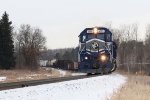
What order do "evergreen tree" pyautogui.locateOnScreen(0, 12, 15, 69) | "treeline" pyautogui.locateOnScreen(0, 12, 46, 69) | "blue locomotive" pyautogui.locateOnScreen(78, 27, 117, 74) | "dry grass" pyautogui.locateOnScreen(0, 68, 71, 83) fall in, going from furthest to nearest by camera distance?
"treeline" pyautogui.locateOnScreen(0, 12, 46, 69) < "evergreen tree" pyautogui.locateOnScreen(0, 12, 15, 69) < "dry grass" pyautogui.locateOnScreen(0, 68, 71, 83) < "blue locomotive" pyautogui.locateOnScreen(78, 27, 117, 74)

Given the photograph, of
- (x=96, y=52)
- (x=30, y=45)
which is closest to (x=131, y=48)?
(x=30, y=45)

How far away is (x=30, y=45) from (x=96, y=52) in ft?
259

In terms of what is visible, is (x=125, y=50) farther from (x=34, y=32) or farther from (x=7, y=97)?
(x=7, y=97)

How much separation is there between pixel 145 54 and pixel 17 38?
1684 inches

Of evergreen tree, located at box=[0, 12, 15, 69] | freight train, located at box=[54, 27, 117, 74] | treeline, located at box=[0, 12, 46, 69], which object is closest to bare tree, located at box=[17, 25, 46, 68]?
treeline, located at box=[0, 12, 46, 69]

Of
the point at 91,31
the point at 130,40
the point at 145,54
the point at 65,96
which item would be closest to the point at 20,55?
the point at 130,40

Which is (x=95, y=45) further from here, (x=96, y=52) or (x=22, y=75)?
(x=22, y=75)

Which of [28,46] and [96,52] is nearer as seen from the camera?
[96,52]

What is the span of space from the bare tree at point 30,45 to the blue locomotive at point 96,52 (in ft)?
248

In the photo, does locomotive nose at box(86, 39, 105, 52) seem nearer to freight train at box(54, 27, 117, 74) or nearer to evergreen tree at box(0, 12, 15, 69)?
freight train at box(54, 27, 117, 74)

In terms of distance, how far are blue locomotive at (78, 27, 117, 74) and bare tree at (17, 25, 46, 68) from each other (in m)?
75.7

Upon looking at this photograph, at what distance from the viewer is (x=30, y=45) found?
109938mm

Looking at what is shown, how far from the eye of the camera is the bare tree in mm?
109125

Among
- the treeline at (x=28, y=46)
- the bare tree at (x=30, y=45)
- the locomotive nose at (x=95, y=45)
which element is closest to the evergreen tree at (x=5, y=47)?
the treeline at (x=28, y=46)
